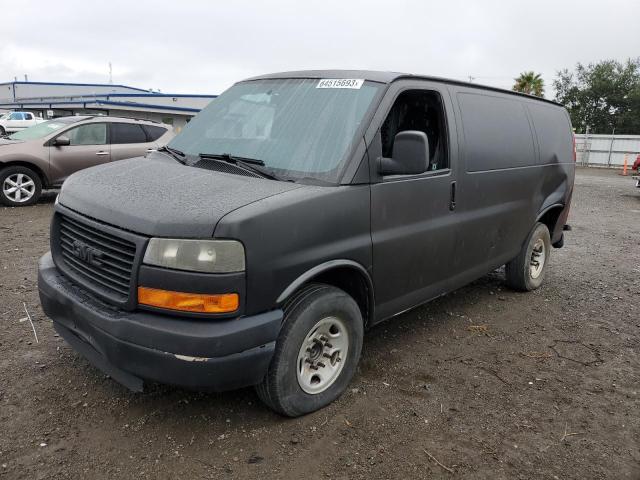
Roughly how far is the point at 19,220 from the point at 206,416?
6.70m

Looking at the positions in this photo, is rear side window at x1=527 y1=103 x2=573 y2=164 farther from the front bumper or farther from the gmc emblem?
the gmc emblem

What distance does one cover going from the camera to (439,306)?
5.09 metres

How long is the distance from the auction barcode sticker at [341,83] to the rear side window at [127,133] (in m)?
7.73

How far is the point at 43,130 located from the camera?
9773 mm

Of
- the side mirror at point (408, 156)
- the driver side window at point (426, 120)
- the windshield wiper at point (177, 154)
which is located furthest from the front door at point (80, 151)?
the side mirror at point (408, 156)

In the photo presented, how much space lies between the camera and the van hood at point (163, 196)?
2.51 meters

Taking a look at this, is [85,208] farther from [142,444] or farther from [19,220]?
[19,220]

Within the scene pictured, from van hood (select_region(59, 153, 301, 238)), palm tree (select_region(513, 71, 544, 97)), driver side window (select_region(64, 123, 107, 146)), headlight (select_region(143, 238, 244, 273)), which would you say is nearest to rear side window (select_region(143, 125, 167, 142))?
driver side window (select_region(64, 123, 107, 146))

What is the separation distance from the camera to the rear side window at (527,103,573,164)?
17.0 feet

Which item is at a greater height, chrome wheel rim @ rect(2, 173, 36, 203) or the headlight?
the headlight

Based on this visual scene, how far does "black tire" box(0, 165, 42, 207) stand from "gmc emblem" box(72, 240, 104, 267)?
7.40m

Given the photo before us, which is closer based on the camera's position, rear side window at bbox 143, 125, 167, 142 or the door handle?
the door handle

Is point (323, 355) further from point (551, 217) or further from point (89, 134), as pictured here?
point (89, 134)

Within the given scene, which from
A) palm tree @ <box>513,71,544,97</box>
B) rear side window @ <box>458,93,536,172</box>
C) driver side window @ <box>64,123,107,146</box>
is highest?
palm tree @ <box>513,71,544,97</box>
